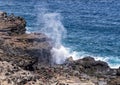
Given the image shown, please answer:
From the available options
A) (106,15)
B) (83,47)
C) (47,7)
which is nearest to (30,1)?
(47,7)

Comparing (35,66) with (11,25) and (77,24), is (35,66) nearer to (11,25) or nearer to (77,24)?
(11,25)

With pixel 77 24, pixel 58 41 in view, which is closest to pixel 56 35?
pixel 58 41

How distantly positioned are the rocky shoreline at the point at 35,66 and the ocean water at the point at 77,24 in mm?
5518

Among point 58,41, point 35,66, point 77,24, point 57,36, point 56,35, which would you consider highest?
point 77,24

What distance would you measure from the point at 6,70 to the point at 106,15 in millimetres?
89788

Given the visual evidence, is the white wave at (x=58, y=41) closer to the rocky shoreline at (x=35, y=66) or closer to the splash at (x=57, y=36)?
the splash at (x=57, y=36)

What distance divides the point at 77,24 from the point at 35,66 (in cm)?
6044

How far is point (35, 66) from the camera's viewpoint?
61.6 m

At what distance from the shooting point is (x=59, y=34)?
102125 millimetres

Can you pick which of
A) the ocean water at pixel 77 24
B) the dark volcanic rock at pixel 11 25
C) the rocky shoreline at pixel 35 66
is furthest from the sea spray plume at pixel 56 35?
the dark volcanic rock at pixel 11 25

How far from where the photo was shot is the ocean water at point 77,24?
92.5 m

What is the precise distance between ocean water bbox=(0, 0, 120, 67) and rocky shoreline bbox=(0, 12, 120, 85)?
18.1 ft

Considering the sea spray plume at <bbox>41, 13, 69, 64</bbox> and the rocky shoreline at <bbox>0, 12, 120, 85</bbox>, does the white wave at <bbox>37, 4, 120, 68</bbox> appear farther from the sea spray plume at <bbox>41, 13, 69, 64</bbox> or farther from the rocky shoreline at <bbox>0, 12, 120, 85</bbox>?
the rocky shoreline at <bbox>0, 12, 120, 85</bbox>

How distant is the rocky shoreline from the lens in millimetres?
48881
